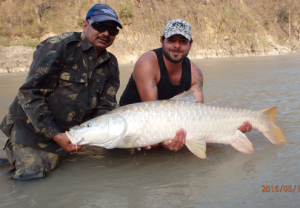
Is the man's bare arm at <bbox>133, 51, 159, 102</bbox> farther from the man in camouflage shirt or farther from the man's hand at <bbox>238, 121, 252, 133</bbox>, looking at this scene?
the man's hand at <bbox>238, 121, 252, 133</bbox>

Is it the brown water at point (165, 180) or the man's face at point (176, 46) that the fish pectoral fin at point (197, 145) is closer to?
the brown water at point (165, 180)

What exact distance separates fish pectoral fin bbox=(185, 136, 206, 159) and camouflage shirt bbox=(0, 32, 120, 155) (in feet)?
4.41

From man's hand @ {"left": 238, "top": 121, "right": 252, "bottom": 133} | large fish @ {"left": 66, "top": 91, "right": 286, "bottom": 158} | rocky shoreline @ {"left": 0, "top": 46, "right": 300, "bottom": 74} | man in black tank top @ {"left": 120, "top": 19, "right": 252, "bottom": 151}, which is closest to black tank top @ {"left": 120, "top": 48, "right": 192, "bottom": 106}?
man in black tank top @ {"left": 120, "top": 19, "right": 252, "bottom": 151}

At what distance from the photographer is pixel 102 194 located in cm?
224

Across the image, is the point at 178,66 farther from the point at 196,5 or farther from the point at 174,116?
the point at 196,5

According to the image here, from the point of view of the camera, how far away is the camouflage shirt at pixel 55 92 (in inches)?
102

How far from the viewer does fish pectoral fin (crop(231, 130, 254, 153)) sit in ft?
10.0

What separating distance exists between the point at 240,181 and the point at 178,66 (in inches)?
75.6

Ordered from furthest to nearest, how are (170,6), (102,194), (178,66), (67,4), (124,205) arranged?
(170,6) → (67,4) → (178,66) → (102,194) → (124,205)

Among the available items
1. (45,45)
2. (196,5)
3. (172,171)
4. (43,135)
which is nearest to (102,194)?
(172,171)

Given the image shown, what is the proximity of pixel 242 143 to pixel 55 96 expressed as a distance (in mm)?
2321

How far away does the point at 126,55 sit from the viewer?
2906 cm
